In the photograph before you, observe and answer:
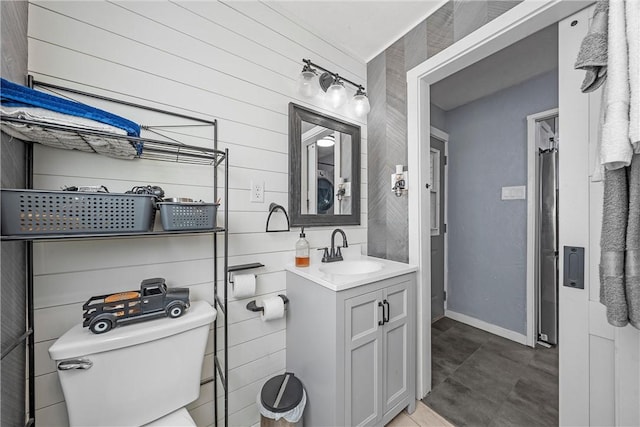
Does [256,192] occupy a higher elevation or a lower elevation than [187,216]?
higher

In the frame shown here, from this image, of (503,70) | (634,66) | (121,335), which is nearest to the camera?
(634,66)

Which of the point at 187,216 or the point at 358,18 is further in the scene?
the point at 358,18

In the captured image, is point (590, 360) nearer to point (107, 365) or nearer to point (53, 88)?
point (107, 365)

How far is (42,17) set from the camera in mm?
893

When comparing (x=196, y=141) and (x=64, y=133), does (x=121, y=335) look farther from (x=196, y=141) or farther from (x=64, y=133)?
(x=196, y=141)

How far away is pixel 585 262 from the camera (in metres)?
1.05

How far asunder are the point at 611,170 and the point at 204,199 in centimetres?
163

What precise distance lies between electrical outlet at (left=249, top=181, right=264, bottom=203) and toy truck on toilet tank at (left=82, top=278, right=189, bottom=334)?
593mm

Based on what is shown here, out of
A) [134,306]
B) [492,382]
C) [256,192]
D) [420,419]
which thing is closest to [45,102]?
[134,306]

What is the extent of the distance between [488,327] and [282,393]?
2.41m

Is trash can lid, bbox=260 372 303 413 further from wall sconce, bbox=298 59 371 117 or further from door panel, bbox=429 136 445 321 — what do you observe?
door panel, bbox=429 136 445 321

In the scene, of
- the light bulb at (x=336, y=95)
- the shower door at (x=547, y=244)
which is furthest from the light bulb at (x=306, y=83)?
the shower door at (x=547, y=244)

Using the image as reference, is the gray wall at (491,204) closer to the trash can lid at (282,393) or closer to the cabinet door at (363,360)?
the cabinet door at (363,360)

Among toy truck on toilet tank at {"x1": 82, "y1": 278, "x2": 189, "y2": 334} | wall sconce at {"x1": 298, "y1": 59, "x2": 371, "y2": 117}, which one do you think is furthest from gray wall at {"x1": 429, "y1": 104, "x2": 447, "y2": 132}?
toy truck on toilet tank at {"x1": 82, "y1": 278, "x2": 189, "y2": 334}
